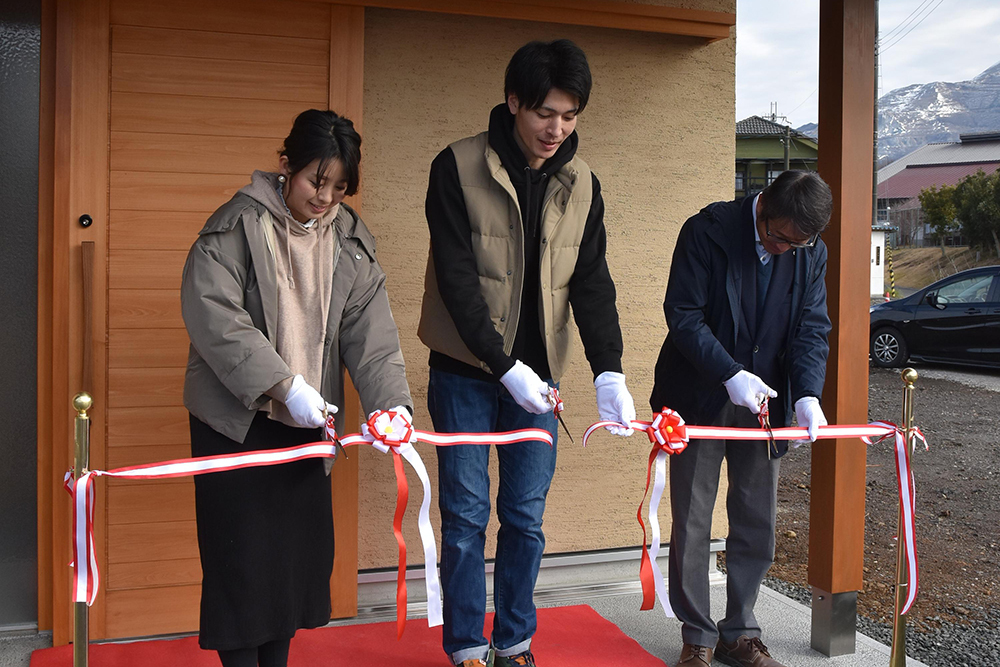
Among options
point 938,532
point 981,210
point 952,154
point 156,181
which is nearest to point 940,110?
point 952,154

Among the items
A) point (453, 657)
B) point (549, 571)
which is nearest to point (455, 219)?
point (453, 657)

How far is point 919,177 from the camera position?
181 feet

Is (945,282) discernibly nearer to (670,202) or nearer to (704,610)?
(670,202)

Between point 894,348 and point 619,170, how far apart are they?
9.30 m

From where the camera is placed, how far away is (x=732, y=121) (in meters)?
3.61

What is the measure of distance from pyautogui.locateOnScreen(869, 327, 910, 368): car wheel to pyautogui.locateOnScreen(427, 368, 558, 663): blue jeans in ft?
32.8

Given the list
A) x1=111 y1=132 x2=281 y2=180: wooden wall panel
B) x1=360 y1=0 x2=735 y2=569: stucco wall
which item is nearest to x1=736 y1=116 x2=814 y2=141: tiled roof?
x1=360 y1=0 x2=735 y2=569: stucco wall

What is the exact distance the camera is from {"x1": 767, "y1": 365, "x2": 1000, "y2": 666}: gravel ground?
3.54 meters

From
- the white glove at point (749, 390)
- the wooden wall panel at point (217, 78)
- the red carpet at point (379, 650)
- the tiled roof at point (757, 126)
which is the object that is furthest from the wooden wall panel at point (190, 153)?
the tiled roof at point (757, 126)

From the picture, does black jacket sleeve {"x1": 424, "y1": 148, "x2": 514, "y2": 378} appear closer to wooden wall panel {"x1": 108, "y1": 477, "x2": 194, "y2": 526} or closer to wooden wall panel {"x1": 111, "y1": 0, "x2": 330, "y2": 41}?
wooden wall panel {"x1": 111, "y1": 0, "x2": 330, "y2": 41}

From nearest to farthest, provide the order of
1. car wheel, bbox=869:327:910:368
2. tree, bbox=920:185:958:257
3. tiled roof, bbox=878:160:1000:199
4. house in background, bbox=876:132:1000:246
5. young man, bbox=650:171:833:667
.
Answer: young man, bbox=650:171:833:667
car wheel, bbox=869:327:910:368
tree, bbox=920:185:958:257
house in background, bbox=876:132:1000:246
tiled roof, bbox=878:160:1000:199

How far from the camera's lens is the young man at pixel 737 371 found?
2.52m

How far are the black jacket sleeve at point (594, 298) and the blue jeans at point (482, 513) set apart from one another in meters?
0.28

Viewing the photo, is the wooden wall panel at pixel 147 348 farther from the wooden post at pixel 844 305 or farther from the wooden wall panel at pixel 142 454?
the wooden post at pixel 844 305
